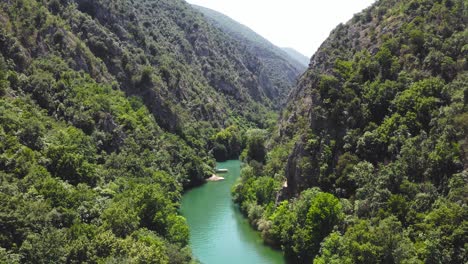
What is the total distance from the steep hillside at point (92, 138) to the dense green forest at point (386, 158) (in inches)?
722

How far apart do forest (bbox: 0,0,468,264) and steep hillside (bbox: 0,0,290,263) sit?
10.3 inches

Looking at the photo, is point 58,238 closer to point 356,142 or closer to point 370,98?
point 356,142

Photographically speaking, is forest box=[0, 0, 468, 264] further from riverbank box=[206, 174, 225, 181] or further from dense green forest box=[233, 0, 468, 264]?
riverbank box=[206, 174, 225, 181]

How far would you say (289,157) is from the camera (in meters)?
83.1

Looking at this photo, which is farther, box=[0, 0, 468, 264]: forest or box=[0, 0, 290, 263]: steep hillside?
box=[0, 0, 290, 263]: steep hillside

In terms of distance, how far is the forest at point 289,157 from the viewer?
173 ft

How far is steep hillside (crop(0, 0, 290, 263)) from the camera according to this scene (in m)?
53.1

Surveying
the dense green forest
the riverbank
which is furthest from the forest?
the riverbank

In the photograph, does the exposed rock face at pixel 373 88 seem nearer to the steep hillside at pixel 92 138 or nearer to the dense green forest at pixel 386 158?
the dense green forest at pixel 386 158

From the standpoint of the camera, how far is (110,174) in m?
80.2

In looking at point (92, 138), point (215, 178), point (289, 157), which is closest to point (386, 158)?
point (289, 157)

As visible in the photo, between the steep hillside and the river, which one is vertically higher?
the steep hillside

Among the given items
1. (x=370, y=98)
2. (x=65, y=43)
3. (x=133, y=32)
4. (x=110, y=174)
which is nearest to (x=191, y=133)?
(x=133, y=32)

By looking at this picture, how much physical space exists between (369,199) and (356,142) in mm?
12732
